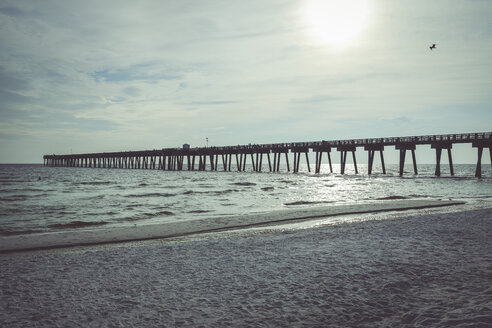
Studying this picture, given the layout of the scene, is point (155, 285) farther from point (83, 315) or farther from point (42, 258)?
point (42, 258)

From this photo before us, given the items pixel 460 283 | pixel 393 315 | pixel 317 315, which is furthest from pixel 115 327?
pixel 460 283

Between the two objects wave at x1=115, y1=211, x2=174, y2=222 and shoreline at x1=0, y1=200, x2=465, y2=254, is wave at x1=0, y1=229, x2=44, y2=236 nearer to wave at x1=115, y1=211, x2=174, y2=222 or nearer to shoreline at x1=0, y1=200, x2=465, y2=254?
shoreline at x1=0, y1=200, x2=465, y2=254

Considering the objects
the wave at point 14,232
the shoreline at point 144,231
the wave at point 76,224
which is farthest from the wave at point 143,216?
the wave at point 14,232

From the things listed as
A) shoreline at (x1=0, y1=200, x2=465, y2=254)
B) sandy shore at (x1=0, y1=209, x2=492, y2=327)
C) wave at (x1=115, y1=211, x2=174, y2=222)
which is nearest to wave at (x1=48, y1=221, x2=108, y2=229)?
wave at (x1=115, y1=211, x2=174, y2=222)

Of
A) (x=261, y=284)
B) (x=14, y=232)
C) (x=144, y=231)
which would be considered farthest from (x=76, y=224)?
(x=261, y=284)

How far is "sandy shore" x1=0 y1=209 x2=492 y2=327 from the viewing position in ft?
12.5

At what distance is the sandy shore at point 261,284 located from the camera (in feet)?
12.5

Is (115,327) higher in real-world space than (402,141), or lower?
lower

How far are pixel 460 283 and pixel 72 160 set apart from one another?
475ft

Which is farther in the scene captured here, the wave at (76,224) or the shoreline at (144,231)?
the wave at (76,224)

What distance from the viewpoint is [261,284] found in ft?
16.2

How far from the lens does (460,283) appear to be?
4.70 metres

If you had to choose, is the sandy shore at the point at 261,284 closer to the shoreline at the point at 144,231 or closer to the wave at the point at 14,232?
the shoreline at the point at 144,231

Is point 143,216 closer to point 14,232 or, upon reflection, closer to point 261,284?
point 14,232
